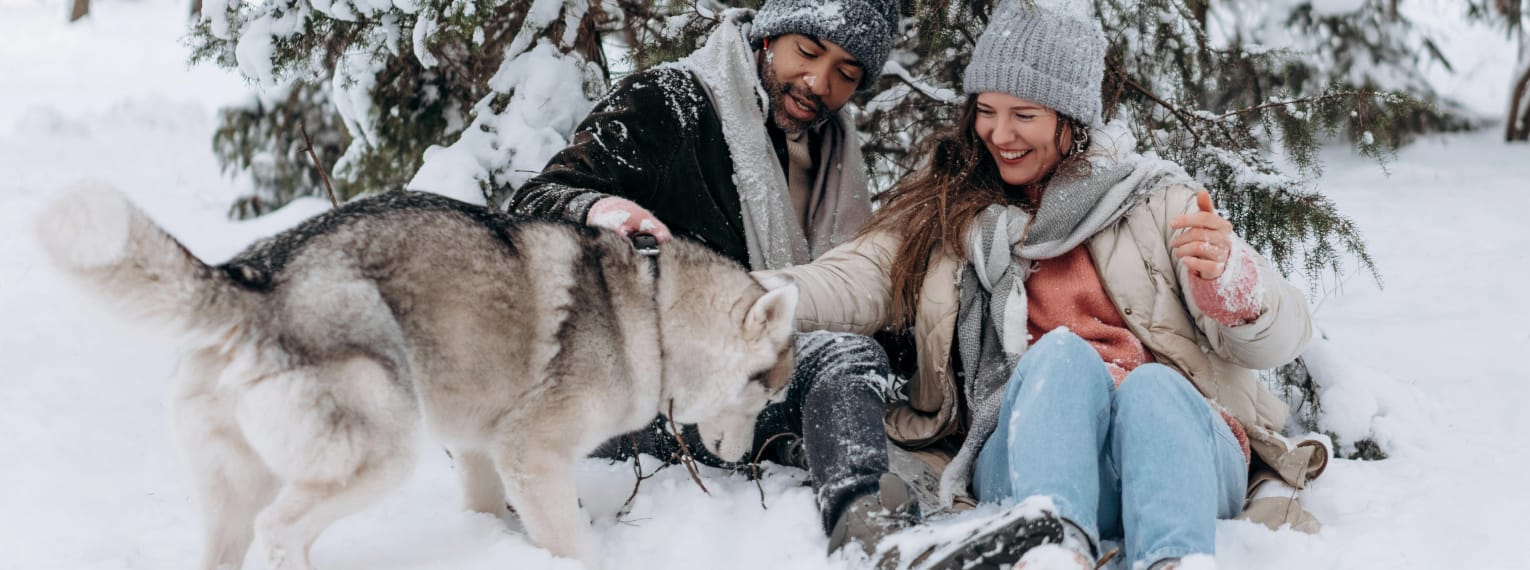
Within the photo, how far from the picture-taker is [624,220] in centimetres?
323

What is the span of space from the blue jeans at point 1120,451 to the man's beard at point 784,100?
1.43 metres

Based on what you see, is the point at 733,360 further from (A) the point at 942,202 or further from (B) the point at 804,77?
(B) the point at 804,77

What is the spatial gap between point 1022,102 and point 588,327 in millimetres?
1591

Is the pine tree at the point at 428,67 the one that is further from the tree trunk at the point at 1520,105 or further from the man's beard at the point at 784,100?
the tree trunk at the point at 1520,105

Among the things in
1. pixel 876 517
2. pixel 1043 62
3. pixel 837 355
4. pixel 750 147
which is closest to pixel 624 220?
pixel 837 355

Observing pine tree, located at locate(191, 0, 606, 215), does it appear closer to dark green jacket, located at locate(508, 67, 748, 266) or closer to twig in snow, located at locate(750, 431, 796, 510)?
dark green jacket, located at locate(508, 67, 748, 266)

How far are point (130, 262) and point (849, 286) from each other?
2.10m

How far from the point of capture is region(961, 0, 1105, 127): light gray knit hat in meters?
3.45

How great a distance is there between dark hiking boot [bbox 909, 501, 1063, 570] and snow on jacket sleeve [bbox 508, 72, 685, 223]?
1610 millimetres

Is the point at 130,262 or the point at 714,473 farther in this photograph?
the point at 714,473

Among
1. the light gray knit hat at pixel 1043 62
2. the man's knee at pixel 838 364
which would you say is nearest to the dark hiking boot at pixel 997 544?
the man's knee at pixel 838 364

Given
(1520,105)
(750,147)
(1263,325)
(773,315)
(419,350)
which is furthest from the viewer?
(1520,105)

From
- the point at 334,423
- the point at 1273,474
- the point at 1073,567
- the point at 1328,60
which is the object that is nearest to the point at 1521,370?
the point at 1273,474

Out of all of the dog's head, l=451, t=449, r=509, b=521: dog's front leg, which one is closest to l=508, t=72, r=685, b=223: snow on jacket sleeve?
the dog's head
